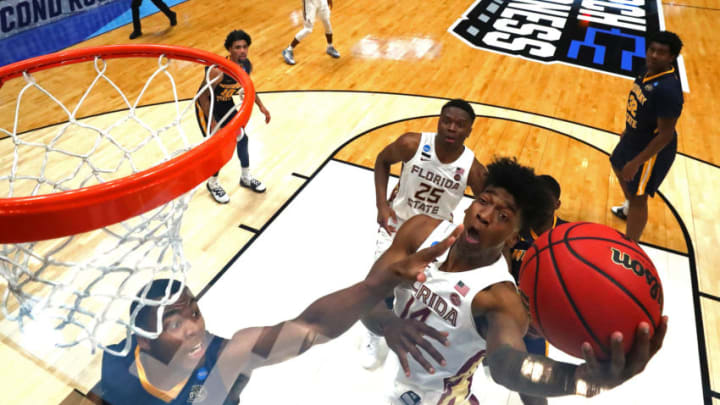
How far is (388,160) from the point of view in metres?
2.54

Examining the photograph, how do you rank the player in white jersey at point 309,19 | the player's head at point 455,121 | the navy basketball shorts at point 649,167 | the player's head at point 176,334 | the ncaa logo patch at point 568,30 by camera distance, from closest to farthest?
1. the player's head at point 176,334
2. the player's head at point 455,121
3. the navy basketball shorts at point 649,167
4. the player in white jersey at point 309,19
5. the ncaa logo patch at point 568,30

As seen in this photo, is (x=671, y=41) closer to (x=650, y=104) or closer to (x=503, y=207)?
(x=650, y=104)

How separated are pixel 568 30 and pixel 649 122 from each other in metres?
4.93

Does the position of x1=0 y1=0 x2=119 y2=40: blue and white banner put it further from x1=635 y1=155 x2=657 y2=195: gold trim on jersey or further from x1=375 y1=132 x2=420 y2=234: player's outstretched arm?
x1=635 y1=155 x2=657 y2=195: gold trim on jersey

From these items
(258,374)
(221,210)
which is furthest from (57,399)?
(221,210)

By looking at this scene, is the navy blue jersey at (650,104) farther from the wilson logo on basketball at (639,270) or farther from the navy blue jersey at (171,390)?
the navy blue jersey at (171,390)

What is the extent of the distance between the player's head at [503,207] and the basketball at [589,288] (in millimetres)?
112

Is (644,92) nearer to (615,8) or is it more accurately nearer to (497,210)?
(497,210)

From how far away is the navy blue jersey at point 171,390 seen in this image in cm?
150

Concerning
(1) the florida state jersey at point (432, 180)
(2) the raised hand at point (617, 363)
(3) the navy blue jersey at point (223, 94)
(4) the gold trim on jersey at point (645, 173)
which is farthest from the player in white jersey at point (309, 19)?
(2) the raised hand at point (617, 363)

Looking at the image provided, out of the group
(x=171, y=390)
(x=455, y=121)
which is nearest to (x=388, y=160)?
(x=455, y=121)

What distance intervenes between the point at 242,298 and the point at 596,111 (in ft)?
13.6

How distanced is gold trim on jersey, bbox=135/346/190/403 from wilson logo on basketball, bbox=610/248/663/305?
4.50ft

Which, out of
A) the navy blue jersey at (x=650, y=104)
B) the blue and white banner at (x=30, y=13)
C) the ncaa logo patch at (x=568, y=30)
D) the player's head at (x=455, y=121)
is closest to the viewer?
the player's head at (x=455, y=121)
